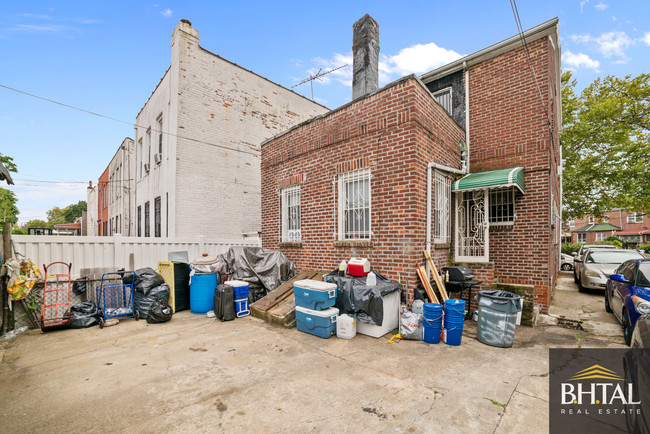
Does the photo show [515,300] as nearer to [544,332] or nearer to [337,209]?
[544,332]

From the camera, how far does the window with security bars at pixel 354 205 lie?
6.47 m

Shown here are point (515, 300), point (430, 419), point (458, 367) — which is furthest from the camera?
point (515, 300)

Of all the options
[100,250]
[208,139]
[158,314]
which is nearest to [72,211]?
[208,139]

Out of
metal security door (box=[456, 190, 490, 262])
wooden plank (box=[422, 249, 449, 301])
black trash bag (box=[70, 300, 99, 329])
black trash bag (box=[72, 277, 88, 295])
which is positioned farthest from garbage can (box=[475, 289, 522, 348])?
black trash bag (box=[72, 277, 88, 295])

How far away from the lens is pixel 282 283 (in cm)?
734

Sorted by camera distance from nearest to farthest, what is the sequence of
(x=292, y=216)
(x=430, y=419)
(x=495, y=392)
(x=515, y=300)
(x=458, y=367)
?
(x=430, y=419) → (x=495, y=392) → (x=458, y=367) → (x=515, y=300) → (x=292, y=216)

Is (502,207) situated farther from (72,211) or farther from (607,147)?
(72,211)

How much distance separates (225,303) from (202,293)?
100 cm

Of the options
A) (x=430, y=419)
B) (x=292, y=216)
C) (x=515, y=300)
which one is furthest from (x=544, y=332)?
(x=292, y=216)

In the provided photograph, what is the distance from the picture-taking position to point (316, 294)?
204 inches

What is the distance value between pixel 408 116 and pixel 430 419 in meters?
4.89

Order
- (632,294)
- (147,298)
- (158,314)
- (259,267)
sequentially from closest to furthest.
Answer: (632,294) → (158,314) → (147,298) → (259,267)

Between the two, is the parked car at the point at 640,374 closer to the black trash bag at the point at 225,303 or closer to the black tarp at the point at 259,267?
the black trash bag at the point at 225,303

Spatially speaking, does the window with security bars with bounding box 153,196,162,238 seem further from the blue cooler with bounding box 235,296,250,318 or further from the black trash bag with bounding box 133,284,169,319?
the blue cooler with bounding box 235,296,250,318
